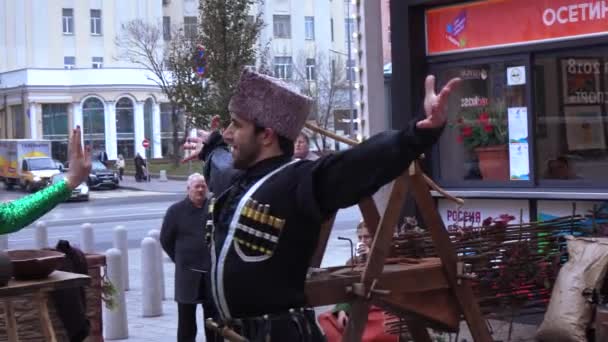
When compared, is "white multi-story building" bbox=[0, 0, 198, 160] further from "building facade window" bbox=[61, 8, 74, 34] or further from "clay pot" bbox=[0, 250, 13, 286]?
"clay pot" bbox=[0, 250, 13, 286]

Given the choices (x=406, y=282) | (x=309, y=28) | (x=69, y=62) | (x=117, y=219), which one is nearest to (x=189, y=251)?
(x=406, y=282)

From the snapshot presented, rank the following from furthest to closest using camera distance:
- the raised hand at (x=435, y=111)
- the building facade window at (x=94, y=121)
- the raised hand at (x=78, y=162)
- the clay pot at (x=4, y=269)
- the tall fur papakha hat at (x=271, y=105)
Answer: the building facade window at (x=94, y=121), the clay pot at (x=4, y=269), the raised hand at (x=78, y=162), the tall fur papakha hat at (x=271, y=105), the raised hand at (x=435, y=111)

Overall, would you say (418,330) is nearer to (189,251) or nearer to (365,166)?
(365,166)

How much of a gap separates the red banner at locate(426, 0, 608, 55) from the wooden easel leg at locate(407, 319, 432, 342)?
3.97 meters

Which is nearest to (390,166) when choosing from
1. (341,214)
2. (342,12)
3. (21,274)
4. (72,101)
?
(21,274)

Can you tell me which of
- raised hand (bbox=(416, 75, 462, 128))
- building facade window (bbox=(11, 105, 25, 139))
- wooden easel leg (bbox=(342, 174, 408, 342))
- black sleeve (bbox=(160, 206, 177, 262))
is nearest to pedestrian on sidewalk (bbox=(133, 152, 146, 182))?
building facade window (bbox=(11, 105, 25, 139))

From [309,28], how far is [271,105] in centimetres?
7333

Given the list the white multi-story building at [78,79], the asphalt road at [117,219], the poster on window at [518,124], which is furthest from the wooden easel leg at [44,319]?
the white multi-story building at [78,79]

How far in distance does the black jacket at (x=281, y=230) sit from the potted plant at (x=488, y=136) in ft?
20.2

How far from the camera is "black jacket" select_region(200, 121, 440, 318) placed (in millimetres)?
3713

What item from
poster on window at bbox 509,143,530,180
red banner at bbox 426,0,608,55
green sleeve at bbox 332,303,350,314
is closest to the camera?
green sleeve at bbox 332,303,350,314

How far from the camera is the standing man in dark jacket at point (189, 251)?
8.25 meters

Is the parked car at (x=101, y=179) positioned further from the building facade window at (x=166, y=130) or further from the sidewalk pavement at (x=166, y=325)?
the sidewalk pavement at (x=166, y=325)

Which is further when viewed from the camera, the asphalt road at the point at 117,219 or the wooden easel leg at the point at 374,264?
the asphalt road at the point at 117,219
